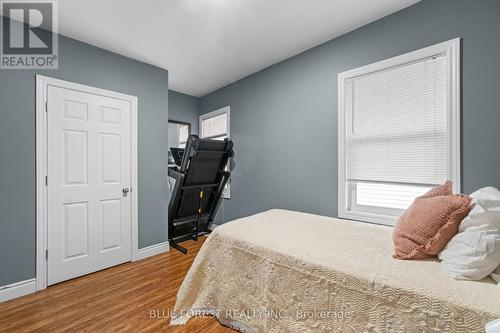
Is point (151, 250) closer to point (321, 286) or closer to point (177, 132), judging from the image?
point (177, 132)

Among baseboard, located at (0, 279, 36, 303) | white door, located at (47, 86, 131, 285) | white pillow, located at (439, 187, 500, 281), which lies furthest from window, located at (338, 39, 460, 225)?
baseboard, located at (0, 279, 36, 303)

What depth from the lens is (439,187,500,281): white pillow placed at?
1036mm

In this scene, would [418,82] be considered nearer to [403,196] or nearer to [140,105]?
[403,196]

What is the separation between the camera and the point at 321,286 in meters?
1.29

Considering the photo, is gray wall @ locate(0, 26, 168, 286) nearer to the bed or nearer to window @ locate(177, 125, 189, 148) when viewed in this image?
window @ locate(177, 125, 189, 148)

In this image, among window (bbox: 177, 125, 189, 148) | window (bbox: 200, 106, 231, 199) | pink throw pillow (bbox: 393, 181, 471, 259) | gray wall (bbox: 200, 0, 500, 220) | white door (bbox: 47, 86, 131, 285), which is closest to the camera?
pink throw pillow (bbox: 393, 181, 471, 259)

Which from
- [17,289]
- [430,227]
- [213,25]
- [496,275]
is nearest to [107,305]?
[17,289]

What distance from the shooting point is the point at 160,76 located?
329 centimetres

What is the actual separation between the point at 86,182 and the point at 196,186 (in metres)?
1.30

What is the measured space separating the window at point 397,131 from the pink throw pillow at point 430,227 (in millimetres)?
690

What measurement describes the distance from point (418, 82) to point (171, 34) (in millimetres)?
2567

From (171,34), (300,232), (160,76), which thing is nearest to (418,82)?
(300,232)

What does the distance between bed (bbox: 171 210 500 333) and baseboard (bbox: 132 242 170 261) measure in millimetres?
1499

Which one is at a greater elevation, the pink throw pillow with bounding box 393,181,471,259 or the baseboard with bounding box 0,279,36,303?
the pink throw pillow with bounding box 393,181,471,259
